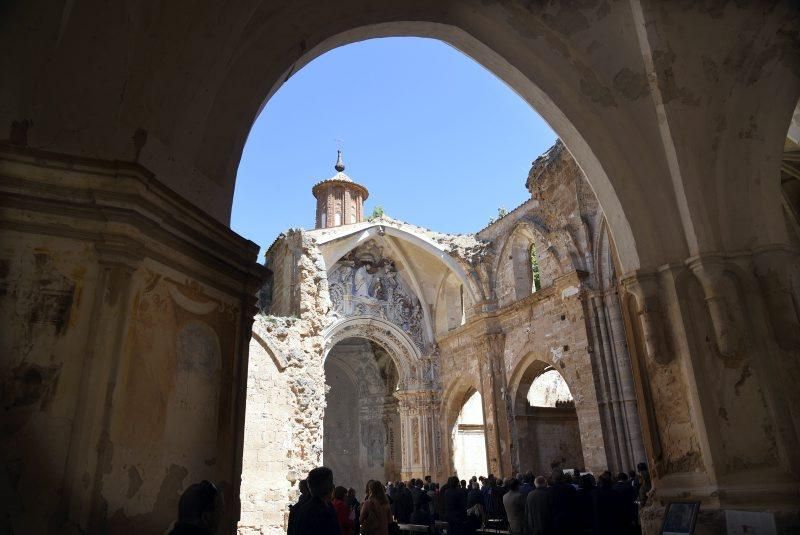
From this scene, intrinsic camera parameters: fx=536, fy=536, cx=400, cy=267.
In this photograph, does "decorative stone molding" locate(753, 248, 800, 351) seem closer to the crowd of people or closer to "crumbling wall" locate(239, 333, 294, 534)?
the crowd of people

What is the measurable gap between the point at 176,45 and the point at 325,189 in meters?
25.4

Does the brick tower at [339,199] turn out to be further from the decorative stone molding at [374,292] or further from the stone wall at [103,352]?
the stone wall at [103,352]

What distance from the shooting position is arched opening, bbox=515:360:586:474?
14.3 m

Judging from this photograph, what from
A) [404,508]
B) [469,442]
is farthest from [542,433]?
[404,508]

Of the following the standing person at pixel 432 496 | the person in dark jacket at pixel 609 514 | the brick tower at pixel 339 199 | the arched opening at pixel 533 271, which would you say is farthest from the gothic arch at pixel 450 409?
the brick tower at pixel 339 199

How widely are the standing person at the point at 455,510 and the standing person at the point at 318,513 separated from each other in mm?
5151

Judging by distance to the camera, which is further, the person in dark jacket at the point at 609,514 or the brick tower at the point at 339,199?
the brick tower at the point at 339,199

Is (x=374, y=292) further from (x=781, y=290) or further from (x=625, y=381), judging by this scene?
(x=781, y=290)

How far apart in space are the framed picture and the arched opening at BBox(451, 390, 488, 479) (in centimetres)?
1395

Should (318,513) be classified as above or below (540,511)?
above

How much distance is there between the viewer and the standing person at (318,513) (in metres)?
2.38

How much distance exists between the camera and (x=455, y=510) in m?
7.23

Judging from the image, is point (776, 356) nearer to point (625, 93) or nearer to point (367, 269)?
point (625, 93)

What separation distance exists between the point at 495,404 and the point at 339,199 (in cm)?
1638
